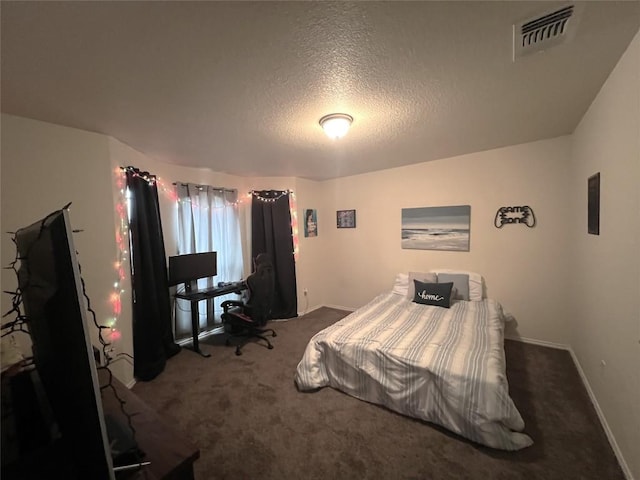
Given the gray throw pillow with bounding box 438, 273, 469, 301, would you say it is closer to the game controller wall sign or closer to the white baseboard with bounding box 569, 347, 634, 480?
the game controller wall sign

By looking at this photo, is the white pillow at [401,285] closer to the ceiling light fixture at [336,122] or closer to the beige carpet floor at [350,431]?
the beige carpet floor at [350,431]

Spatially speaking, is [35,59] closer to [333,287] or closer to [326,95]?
[326,95]

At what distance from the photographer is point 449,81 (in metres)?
1.66

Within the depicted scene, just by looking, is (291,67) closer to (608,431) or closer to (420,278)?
(420,278)

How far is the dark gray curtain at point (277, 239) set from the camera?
426cm

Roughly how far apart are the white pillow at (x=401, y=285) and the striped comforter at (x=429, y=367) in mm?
728

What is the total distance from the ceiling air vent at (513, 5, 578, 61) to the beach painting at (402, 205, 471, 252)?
7.62 ft

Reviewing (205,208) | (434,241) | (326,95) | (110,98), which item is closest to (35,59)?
(110,98)

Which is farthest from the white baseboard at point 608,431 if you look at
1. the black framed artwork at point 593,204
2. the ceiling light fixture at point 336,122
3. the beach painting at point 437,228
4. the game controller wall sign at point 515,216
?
the ceiling light fixture at point 336,122

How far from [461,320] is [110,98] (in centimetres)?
339

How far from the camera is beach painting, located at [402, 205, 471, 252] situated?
348 cm

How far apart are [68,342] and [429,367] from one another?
6.57 feet

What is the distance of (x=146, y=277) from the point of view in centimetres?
275

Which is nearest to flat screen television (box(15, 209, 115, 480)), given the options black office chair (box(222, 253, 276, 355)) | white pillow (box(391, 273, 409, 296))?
black office chair (box(222, 253, 276, 355))
